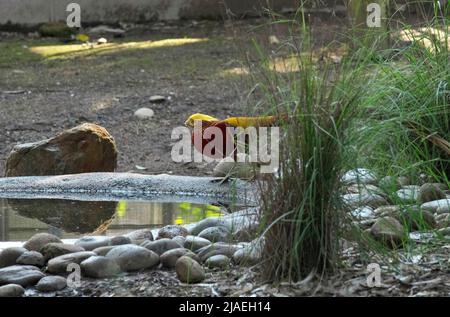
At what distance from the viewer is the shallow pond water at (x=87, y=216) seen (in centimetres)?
466

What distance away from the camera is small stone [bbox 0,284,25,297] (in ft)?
10.9

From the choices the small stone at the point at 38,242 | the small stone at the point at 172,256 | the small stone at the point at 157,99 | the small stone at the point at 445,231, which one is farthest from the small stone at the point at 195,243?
the small stone at the point at 157,99

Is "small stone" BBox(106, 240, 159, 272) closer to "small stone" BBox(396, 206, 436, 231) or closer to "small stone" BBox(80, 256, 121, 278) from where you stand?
"small stone" BBox(80, 256, 121, 278)

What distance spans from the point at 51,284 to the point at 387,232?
1241mm

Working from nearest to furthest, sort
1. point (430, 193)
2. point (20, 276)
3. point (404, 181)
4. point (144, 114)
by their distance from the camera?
1. point (20, 276)
2. point (430, 193)
3. point (404, 181)
4. point (144, 114)

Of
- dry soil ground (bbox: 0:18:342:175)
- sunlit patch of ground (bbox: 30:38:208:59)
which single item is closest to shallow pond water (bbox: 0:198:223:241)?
dry soil ground (bbox: 0:18:342:175)

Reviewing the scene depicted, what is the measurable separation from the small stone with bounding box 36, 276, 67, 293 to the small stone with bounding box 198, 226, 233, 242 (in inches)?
28.8

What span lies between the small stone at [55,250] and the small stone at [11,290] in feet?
1.38

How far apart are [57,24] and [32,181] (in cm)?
606

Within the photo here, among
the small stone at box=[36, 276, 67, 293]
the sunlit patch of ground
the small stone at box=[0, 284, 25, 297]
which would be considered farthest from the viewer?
the sunlit patch of ground

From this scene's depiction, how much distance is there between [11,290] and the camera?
3328 mm

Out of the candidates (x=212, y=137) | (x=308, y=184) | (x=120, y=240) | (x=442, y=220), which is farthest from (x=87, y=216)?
(x=308, y=184)

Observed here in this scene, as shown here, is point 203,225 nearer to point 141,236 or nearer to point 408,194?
point 141,236
